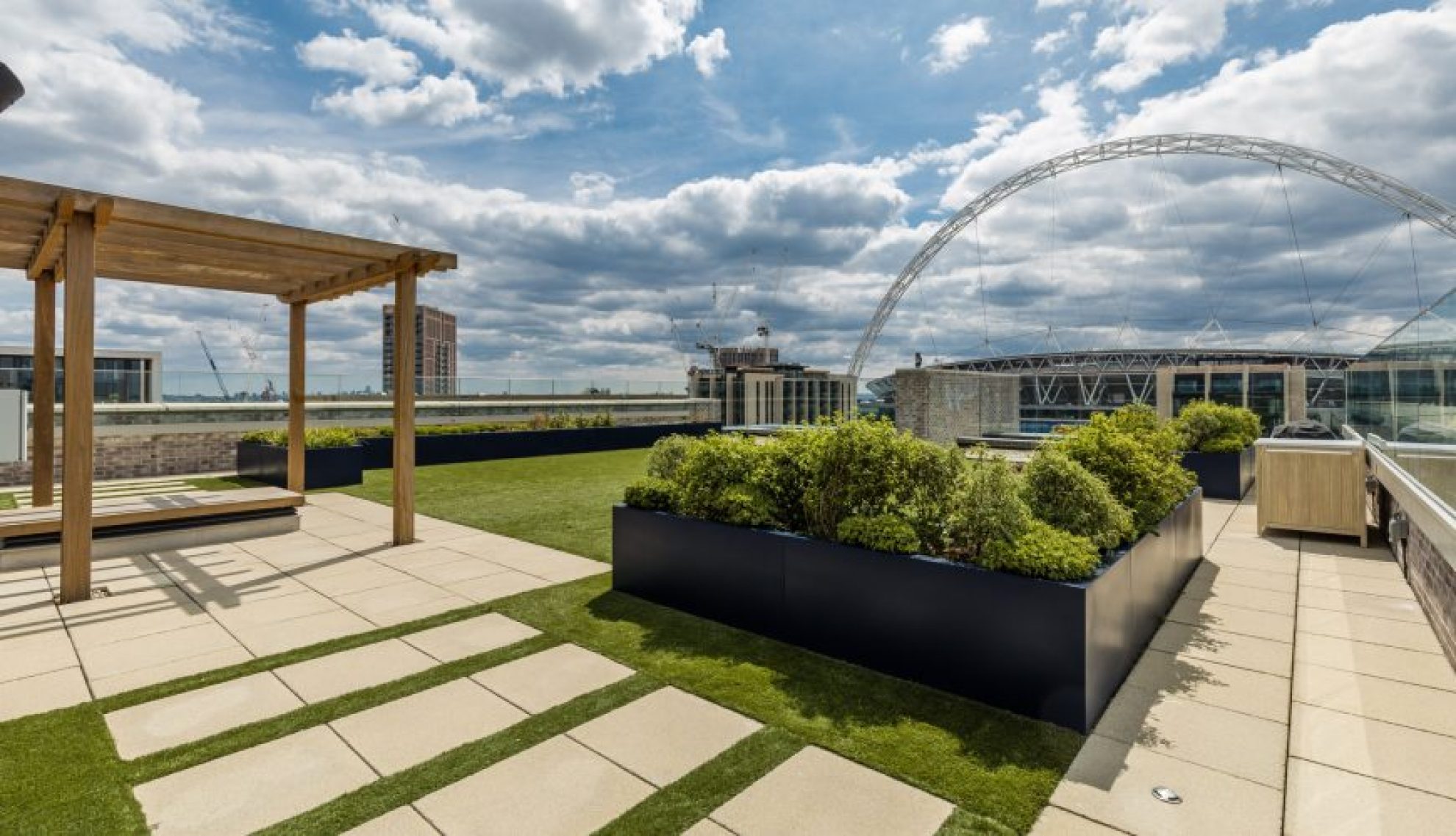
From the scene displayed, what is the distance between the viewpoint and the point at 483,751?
3.04m

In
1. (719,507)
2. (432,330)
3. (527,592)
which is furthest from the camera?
(432,330)

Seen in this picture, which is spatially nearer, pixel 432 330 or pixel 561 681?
pixel 561 681

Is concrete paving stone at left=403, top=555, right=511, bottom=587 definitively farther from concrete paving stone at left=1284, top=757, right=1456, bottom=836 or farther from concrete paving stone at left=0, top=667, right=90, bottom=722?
concrete paving stone at left=1284, top=757, right=1456, bottom=836

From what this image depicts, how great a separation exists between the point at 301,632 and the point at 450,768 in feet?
8.68

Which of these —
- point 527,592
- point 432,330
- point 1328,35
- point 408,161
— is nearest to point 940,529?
point 527,592

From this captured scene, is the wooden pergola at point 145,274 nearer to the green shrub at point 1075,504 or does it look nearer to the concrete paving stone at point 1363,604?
the green shrub at point 1075,504

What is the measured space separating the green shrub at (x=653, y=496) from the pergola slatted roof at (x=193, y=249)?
4.23m

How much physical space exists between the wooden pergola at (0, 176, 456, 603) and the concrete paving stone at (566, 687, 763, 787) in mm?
5326

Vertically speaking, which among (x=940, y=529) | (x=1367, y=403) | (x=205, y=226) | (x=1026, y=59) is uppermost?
(x=1026, y=59)

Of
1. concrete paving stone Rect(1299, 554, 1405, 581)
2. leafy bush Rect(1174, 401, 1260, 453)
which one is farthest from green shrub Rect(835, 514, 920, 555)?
leafy bush Rect(1174, 401, 1260, 453)

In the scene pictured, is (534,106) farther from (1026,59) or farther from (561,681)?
(561,681)

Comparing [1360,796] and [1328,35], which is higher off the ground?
[1328,35]

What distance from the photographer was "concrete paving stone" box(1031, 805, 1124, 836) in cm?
245

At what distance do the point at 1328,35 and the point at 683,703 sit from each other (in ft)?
48.9
